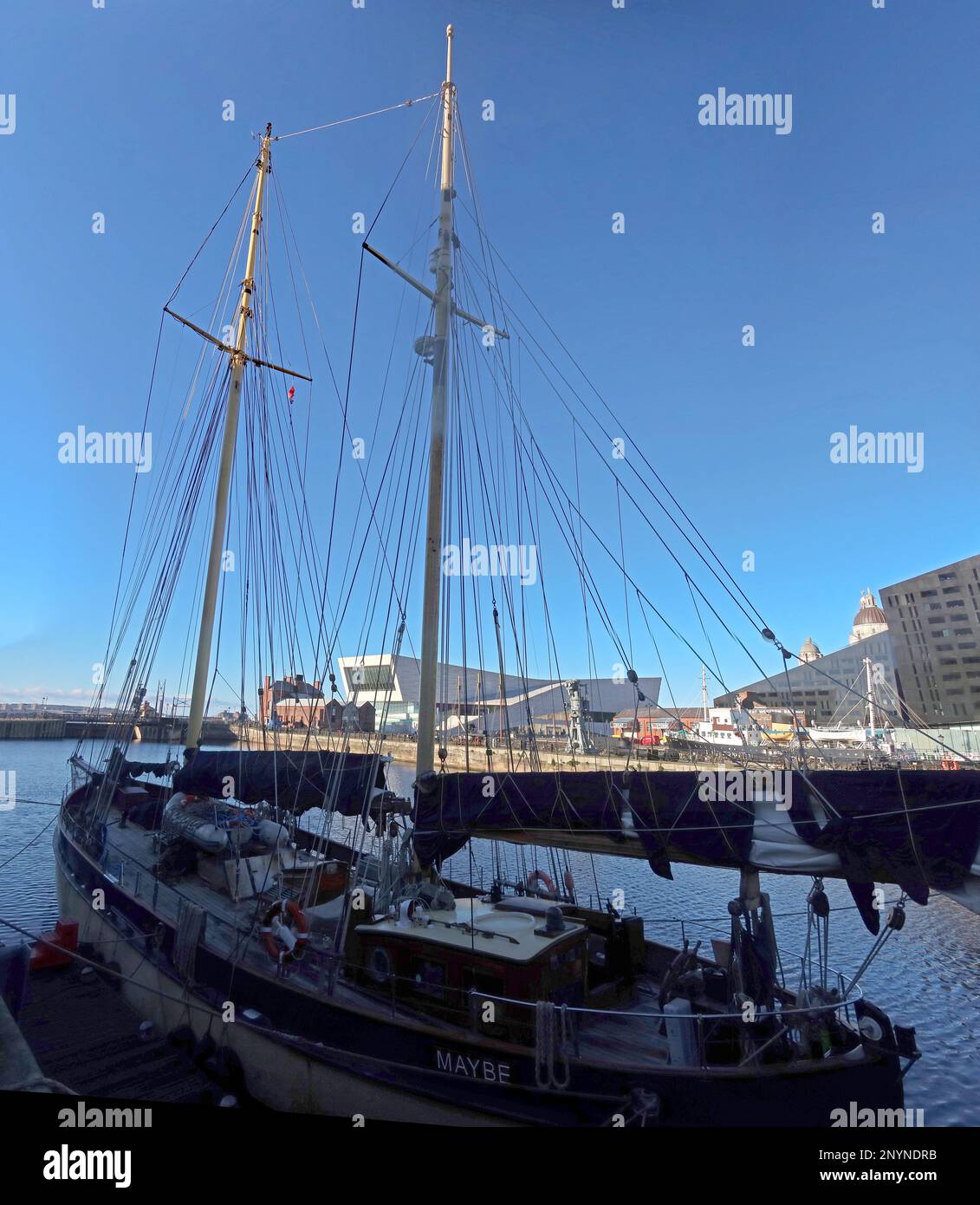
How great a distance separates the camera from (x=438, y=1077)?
33.5 ft

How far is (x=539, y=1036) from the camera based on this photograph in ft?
31.0

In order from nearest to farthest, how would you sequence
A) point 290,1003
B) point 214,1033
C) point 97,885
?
1. point 290,1003
2. point 214,1033
3. point 97,885

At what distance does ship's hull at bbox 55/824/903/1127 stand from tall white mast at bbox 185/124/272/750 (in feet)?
50.1

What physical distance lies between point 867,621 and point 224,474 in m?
183

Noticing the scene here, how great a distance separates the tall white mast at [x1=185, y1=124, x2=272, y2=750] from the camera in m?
28.8

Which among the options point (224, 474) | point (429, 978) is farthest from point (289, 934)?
point (224, 474)

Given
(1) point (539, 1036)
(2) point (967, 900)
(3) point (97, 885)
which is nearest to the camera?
(2) point (967, 900)

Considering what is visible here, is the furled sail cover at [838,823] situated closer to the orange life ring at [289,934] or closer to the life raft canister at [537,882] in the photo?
the life raft canister at [537,882]

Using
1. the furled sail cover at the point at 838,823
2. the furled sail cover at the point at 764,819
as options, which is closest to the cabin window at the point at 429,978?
the furled sail cover at the point at 764,819

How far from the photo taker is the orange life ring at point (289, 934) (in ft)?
42.2
